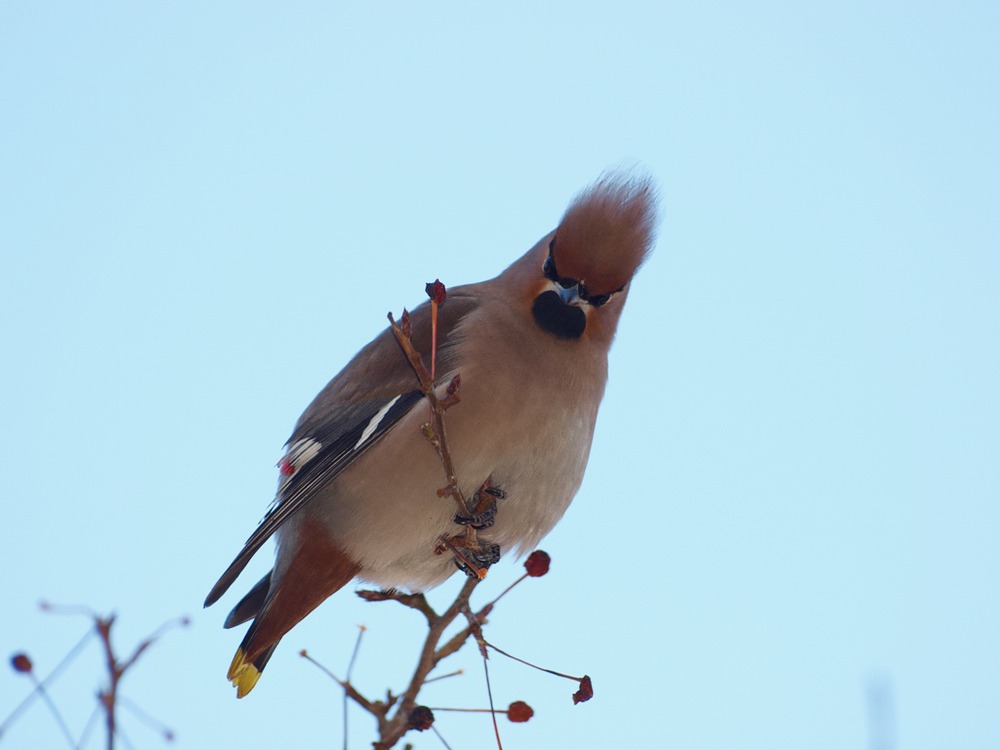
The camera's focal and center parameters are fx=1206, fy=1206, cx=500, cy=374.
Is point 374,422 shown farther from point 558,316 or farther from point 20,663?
point 20,663

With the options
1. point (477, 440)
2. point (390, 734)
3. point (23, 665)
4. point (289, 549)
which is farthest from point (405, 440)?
point (23, 665)

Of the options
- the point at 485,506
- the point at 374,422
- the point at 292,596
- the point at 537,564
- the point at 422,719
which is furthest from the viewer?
the point at 374,422

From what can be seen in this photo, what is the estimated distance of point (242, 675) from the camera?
12.4 ft

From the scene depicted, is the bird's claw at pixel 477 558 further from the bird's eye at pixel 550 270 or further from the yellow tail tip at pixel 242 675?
the bird's eye at pixel 550 270

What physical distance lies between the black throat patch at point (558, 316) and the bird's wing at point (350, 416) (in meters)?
0.28

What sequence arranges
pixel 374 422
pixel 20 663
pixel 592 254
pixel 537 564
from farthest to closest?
pixel 592 254 → pixel 374 422 → pixel 537 564 → pixel 20 663

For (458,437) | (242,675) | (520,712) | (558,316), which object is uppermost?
(558,316)

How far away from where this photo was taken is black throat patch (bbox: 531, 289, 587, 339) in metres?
4.12

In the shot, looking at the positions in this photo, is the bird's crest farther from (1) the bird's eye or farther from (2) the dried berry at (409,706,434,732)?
(2) the dried berry at (409,706,434,732)

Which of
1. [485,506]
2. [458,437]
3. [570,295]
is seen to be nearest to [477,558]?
[485,506]

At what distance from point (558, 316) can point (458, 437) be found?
0.69m

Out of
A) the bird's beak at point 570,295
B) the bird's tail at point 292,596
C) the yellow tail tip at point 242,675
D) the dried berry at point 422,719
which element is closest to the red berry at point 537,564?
the dried berry at point 422,719

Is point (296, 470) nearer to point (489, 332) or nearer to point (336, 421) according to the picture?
point (336, 421)

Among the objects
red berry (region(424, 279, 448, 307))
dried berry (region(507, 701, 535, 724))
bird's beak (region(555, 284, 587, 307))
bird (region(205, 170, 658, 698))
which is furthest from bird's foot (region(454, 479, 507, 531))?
red berry (region(424, 279, 448, 307))
